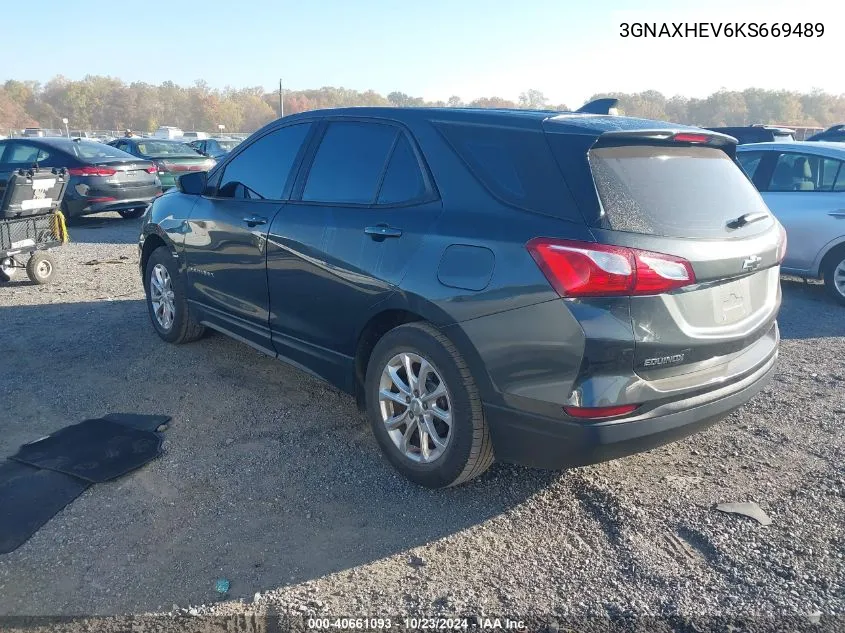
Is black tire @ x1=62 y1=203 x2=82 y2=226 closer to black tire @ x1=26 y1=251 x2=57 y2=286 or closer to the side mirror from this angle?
black tire @ x1=26 y1=251 x2=57 y2=286

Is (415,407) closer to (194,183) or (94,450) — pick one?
(94,450)

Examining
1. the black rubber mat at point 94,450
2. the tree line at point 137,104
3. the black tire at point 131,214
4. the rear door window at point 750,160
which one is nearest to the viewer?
the black rubber mat at point 94,450

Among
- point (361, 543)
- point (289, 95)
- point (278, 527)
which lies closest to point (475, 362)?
point (361, 543)

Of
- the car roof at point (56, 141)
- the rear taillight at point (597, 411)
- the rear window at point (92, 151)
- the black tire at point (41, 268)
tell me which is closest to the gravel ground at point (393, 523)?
the rear taillight at point (597, 411)

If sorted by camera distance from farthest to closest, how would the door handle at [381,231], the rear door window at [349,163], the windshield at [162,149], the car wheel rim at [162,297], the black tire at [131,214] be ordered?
the windshield at [162,149] < the black tire at [131,214] < the car wheel rim at [162,297] < the rear door window at [349,163] < the door handle at [381,231]

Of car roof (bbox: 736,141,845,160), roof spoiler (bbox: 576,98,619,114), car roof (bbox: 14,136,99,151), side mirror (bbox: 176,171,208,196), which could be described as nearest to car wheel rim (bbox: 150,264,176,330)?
side mirror (bbox: 176,171,208,196)

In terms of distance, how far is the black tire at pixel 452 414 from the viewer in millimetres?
3010

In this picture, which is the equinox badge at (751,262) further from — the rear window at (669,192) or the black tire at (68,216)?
the black tire at (68,216)

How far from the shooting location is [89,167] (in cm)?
1161

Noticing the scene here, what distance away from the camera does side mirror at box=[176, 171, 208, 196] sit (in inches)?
197

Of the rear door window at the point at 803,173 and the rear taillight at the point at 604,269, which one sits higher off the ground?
the rear door window at the point at 803,173

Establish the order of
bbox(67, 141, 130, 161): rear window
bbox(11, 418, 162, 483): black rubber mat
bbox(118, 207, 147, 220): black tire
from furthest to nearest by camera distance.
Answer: bbox(118, 207, 147, 220): black tire → bbox(67, 141, 130, 161): rear window → bbox(11, 418, 162, 483): black rubber mat

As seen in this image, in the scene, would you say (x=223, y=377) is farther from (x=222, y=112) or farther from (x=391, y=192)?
(x=222, y=112)

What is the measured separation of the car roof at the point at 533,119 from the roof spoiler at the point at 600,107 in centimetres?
34
